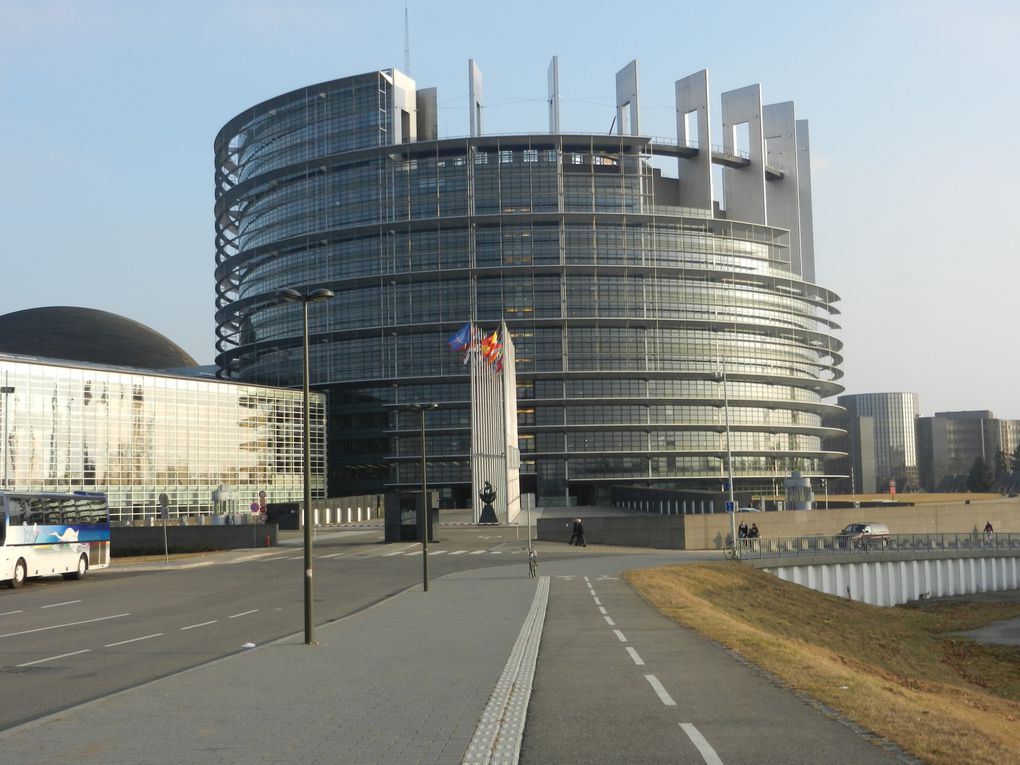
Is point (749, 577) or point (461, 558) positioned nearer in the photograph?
point (749, 577)

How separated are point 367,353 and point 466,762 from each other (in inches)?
4639

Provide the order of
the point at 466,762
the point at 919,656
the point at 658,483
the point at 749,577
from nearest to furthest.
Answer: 1. the point at 466,762
2. the point at 919,656
3. the point at 749,577
4. the point at 658,483

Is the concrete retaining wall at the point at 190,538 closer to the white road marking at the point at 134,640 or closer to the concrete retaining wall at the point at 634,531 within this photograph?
the concrete retaining wall at the point at 634,531

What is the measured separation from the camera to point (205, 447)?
99.2 m

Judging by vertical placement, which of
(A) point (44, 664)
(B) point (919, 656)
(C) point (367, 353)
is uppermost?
(C) point (367, 353)

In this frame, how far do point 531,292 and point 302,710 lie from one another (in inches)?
4459

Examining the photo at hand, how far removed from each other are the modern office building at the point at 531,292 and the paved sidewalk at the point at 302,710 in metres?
103

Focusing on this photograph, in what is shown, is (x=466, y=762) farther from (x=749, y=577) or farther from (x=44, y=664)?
(x=749, y=577)

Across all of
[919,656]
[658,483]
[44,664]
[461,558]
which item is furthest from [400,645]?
[658,483]

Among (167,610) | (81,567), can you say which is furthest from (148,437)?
(167,610)

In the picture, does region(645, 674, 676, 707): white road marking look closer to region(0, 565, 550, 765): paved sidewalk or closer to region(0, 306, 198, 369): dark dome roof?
region(0, 565, 550, 765): paved sidewalk

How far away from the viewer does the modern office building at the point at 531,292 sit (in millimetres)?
123562

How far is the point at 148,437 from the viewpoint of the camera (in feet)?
302

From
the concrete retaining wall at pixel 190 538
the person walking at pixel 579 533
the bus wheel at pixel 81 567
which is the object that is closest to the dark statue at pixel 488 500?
the concrete retaining wall at pixel 190 538
